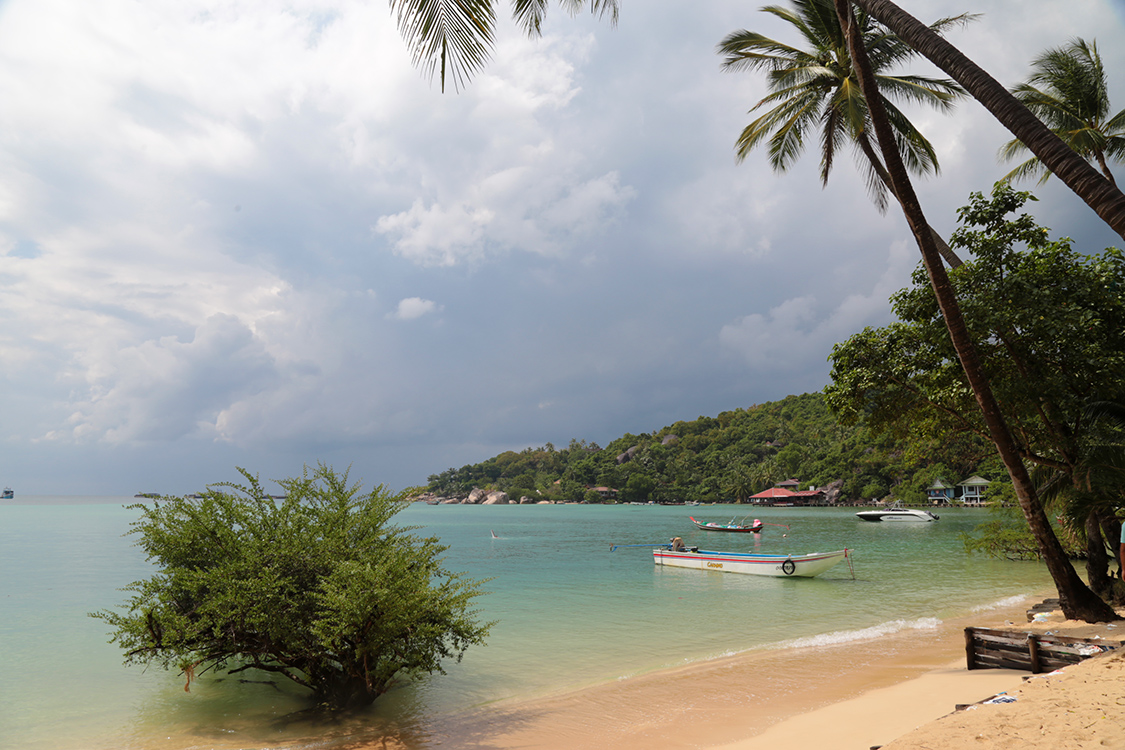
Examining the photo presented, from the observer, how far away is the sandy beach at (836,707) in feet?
16.7

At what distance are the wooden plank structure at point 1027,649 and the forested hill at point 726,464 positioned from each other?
7112 cm

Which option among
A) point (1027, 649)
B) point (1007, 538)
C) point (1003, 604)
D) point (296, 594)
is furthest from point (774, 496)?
point (296, 594)

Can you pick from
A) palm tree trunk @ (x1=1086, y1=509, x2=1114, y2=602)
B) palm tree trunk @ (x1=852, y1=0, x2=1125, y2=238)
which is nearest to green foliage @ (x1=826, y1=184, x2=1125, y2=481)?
palm tree trunk @ (x1=1086, y1=509, x2=1114, y2=602)

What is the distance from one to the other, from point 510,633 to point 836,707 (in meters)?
8.62

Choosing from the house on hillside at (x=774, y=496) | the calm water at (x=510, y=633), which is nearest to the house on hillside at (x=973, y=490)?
the house on hillside at (x=774, y=496)

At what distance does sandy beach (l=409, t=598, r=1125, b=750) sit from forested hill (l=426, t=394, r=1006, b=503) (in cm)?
6984

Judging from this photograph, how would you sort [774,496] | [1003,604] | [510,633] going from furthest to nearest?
1. [774,496]
2. [1003,604]
3. [510,633]

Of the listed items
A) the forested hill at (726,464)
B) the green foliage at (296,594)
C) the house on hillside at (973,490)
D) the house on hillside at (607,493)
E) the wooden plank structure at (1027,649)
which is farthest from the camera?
the house on hillside at (607,493)

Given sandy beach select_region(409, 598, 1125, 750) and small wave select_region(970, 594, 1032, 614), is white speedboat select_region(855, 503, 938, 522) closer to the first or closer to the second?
small wave select_region(970, 594, 1032, 614)

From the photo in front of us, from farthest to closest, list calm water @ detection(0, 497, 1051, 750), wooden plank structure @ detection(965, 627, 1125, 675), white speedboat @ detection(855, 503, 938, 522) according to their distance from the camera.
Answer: white speedboat @ detection(855, 503, 938, 522) < calm water @ detection(0, 497, 1051, 750) < wooden plank structure @ detection(965, 627, 1125, 675)

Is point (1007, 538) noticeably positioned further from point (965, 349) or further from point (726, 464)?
point (726, 464)

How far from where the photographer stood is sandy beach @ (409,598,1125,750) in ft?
16.7

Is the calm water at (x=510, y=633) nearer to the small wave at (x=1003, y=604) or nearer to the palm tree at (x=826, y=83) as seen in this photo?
the small wave at (x=1003, y=604)

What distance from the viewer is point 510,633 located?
15008mm
